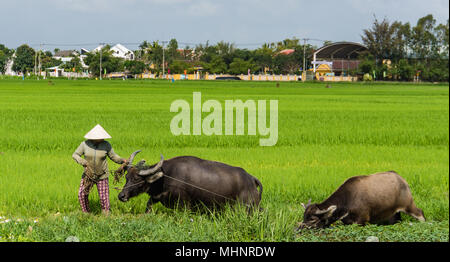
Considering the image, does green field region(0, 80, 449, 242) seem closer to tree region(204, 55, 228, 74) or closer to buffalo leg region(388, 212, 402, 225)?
buffalo leg region(388, 212, 402, 225)

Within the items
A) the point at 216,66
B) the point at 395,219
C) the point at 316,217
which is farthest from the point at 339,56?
the point at 316,217

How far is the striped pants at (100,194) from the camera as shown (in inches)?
229

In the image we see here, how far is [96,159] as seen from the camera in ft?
18.6

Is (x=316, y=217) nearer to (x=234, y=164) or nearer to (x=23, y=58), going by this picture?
(x=234, y=164)

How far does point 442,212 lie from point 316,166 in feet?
9.42

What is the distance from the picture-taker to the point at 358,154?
10586 mm

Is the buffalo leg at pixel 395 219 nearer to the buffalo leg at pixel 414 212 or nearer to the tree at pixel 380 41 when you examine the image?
the buffalo leg at pixel 414 212

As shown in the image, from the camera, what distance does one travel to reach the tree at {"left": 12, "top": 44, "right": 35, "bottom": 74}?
221 feet

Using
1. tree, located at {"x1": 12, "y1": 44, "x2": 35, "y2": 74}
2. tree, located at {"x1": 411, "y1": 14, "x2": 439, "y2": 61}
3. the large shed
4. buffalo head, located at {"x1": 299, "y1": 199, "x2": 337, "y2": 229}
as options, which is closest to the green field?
buffalo head, located at {"x1": 299, "y1": 199, "x2": 337, "y2": 229}

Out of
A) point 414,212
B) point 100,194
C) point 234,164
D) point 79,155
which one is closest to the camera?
point 79,155

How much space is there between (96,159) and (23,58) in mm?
66806

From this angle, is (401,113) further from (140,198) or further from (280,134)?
(140,198)

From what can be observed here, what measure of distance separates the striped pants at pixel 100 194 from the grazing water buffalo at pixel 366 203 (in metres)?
2.09
